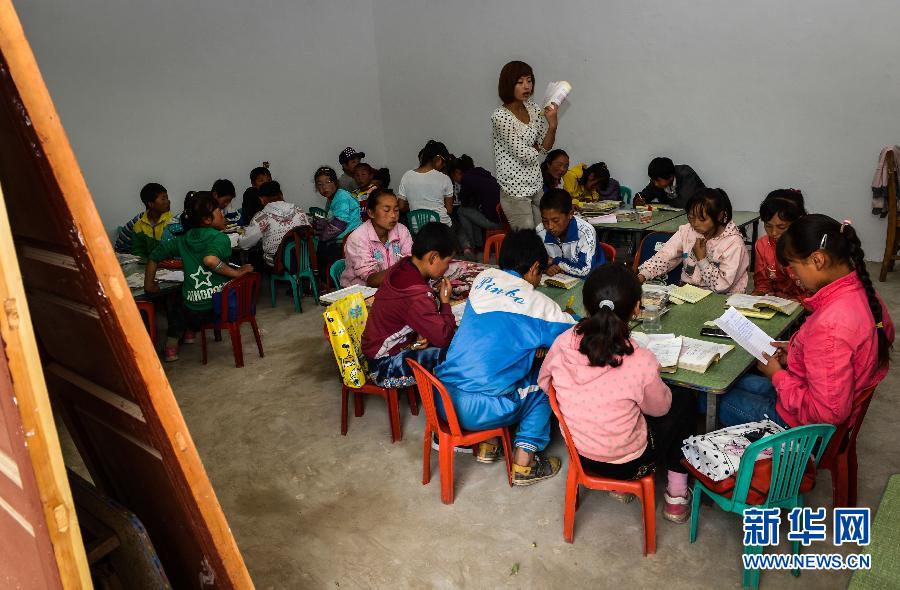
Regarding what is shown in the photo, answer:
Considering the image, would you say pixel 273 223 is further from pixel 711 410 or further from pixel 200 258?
pixel 711 410

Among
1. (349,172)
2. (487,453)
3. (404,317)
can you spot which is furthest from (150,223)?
(487,453)

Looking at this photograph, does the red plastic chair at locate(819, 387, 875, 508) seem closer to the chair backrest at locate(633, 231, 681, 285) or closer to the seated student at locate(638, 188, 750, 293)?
the seated student at locate(638, 188, 750, 293)

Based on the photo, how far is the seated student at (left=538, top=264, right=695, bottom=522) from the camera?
7.23ft

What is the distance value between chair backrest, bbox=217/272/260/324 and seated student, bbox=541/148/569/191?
3124 millimetres

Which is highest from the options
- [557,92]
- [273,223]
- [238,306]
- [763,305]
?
[557,92]

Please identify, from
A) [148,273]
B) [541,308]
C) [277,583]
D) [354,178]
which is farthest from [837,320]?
[354,178]

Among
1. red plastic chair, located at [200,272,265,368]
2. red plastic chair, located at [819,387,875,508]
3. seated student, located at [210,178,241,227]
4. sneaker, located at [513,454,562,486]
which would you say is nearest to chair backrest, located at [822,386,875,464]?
red plastic chair, located at [819,387,875,508]

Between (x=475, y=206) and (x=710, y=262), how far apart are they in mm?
3658

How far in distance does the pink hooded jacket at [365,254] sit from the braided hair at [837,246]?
8.00ft

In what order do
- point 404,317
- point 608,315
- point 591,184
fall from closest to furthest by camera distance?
point 608,315, point 404,317, point 591,184

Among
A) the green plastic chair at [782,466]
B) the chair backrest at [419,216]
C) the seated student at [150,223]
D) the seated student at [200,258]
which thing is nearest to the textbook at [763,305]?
the green plastic chair at [782,466]

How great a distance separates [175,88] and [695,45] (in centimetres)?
531

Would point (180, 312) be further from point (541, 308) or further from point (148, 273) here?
point (541, 308)

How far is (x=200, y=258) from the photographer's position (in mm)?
4320
